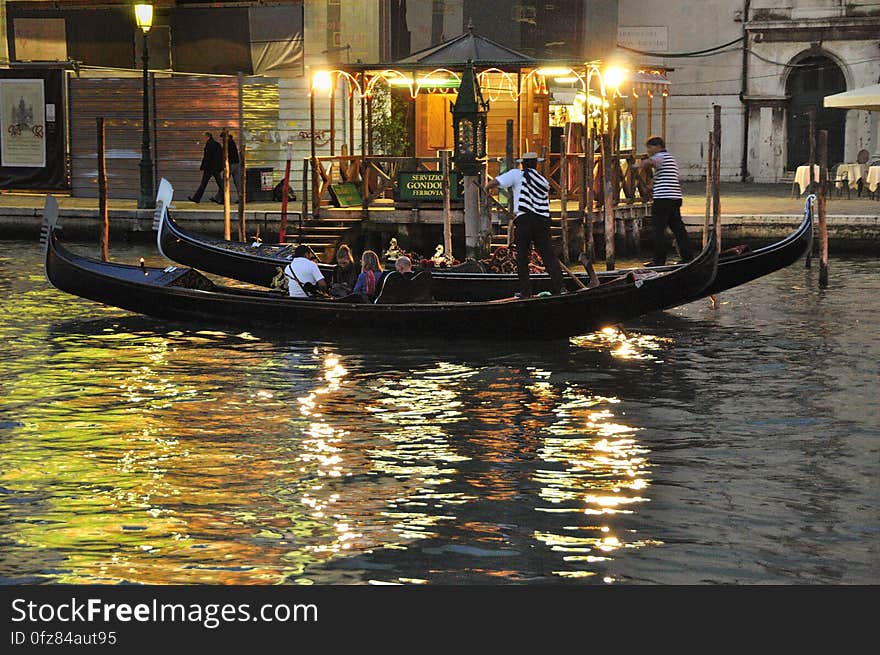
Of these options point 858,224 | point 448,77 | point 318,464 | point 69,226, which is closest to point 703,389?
point 318,464

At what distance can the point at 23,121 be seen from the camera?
947 inches

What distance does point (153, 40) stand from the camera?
82.3 ft

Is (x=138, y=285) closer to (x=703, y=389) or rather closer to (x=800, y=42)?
(x=703, y=389)

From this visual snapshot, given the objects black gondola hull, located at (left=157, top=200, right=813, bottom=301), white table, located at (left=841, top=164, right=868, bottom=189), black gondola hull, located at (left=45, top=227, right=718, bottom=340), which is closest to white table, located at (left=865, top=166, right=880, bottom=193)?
white table, located at (left=841, top=164, right=868, bottom=189)

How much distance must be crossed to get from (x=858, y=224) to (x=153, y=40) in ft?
37.0

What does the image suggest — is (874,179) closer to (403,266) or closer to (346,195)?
(346,195)

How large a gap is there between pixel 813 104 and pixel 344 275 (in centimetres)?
1758

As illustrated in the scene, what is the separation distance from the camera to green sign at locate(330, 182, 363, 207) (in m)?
19.5

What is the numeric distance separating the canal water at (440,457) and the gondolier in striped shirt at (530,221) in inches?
23.7

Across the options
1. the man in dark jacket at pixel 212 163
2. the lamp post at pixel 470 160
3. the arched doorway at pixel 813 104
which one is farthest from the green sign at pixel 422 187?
the arched doorway at pixel 813 104

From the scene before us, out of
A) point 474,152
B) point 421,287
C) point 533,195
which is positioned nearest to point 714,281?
point 533,195

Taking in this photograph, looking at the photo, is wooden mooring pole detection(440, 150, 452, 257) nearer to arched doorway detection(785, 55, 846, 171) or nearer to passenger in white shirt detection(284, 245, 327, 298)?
passenger in white shirt detection(284, 245, 327, 298)

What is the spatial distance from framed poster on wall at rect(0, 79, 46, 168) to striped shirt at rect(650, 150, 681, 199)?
11387mm

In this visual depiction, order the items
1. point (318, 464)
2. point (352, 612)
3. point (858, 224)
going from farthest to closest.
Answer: point (858, 224) < point (318, 464) < point (352, 612)
